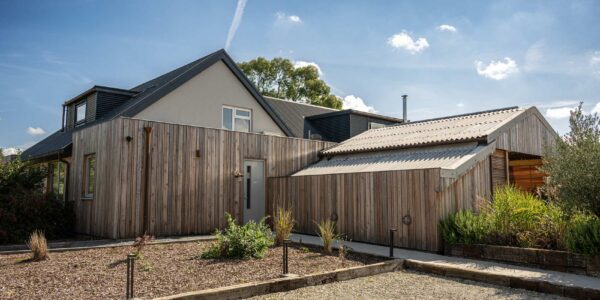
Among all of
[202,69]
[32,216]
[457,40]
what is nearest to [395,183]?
[457,40]

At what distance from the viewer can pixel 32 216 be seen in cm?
1066

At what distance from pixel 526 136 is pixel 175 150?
10.2m

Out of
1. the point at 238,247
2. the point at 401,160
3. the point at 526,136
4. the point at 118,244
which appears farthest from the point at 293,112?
the point at 238,247

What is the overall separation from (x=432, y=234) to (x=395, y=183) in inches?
58.7

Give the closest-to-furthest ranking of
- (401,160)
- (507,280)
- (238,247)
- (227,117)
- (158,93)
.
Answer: (507,280) → (238,247) → (401,160) → (158,93) → (227,117)

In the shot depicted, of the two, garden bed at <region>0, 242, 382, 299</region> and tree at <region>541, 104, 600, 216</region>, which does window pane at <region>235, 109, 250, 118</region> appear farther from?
tree at <region>541, 104, 600, 216</region>

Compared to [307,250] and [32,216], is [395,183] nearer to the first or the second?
[307,250]

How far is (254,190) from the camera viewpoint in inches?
513

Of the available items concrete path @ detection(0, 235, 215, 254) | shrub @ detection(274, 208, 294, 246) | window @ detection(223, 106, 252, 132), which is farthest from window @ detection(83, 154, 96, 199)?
shrub @ detection(274, 208, 294, 246)

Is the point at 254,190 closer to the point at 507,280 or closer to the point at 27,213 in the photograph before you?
the point at 27,213

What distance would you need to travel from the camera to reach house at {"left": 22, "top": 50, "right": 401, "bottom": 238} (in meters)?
10.5

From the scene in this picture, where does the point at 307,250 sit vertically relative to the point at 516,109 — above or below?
below

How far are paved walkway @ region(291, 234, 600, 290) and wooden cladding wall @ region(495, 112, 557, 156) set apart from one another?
418 cm

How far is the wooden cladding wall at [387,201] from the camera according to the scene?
9180mm
